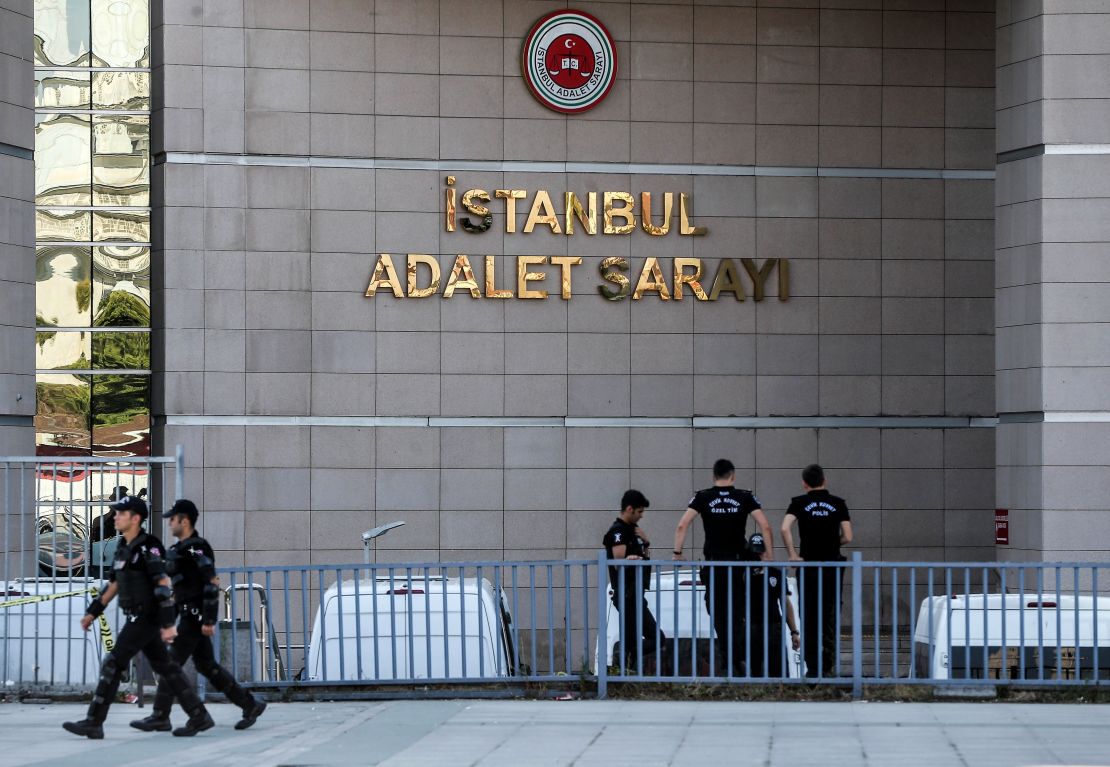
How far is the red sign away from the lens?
56.5ft

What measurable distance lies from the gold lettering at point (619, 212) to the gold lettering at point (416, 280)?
2.10 metres

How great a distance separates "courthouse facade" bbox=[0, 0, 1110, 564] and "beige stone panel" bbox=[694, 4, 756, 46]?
0.11 ft

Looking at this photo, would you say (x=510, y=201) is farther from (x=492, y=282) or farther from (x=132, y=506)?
(x=132, y=506)

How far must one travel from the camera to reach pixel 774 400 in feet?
64.0

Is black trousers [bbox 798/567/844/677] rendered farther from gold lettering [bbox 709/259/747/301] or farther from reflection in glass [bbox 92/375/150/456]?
reflection in glass [bbox 92/375/150/456]

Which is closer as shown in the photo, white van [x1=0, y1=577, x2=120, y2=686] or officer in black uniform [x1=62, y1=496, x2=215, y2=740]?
officer in black uniform [x1=62, y1=496, x2=215, y2=740]

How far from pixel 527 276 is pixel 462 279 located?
0.78m

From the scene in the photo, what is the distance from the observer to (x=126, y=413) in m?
19.5

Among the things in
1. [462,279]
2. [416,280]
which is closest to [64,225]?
[416,280]

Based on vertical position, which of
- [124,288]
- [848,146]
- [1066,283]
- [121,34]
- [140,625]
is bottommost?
[140,625]

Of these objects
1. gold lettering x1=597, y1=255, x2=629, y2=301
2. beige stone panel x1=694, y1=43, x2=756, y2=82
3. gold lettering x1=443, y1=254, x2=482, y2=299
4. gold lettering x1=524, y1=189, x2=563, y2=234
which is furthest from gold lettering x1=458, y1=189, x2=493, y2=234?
beige stone panel x1=694, y1=43, x2=756, y2=82

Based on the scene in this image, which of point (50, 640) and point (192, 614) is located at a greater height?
point (192, 614)

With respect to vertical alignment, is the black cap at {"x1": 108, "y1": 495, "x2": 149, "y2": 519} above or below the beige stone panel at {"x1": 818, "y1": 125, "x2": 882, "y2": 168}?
below

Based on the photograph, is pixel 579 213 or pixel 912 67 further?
pixel 912 67
